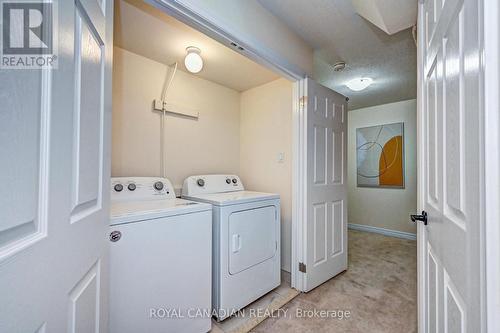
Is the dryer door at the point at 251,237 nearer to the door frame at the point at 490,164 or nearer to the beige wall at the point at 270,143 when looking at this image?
the beige wall at the point at 270,143

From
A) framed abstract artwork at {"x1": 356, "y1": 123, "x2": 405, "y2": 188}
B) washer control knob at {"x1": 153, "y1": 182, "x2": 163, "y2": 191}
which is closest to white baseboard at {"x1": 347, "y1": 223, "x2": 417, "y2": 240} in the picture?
framed abstract artwork at {"x1": 356, "y1": 123, "x2": 405, "y2": 188}

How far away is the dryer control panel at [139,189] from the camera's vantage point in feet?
5.11

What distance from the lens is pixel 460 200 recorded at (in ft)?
1.78

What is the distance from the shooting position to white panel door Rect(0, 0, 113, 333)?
1.18ft

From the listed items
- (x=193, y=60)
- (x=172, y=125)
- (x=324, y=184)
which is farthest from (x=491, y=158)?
(x=172, y=125)

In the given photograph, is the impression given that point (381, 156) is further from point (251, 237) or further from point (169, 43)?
point (169, 43)

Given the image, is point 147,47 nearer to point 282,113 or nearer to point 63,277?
point 282,113

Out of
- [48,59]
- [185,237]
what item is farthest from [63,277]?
[185,237]

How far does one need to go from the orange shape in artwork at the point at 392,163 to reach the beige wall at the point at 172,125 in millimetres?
2621

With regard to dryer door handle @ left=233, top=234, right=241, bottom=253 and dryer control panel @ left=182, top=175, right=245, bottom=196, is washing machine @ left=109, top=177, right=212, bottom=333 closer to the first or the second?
dryer door handle @ left=233, top=234, right=241, bottom=253

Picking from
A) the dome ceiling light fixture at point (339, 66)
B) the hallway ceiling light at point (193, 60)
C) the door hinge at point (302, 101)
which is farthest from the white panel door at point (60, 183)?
the dome ceiling light fixture at point (339, 66)

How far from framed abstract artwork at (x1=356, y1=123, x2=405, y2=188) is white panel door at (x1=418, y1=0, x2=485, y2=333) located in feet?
9.66

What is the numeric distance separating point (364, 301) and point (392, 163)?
2549 millimetres

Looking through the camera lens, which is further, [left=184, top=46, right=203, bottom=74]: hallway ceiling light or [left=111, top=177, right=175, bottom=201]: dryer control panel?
[left=184, top=46, right=203, bottom=74]: hallway ceiling light
